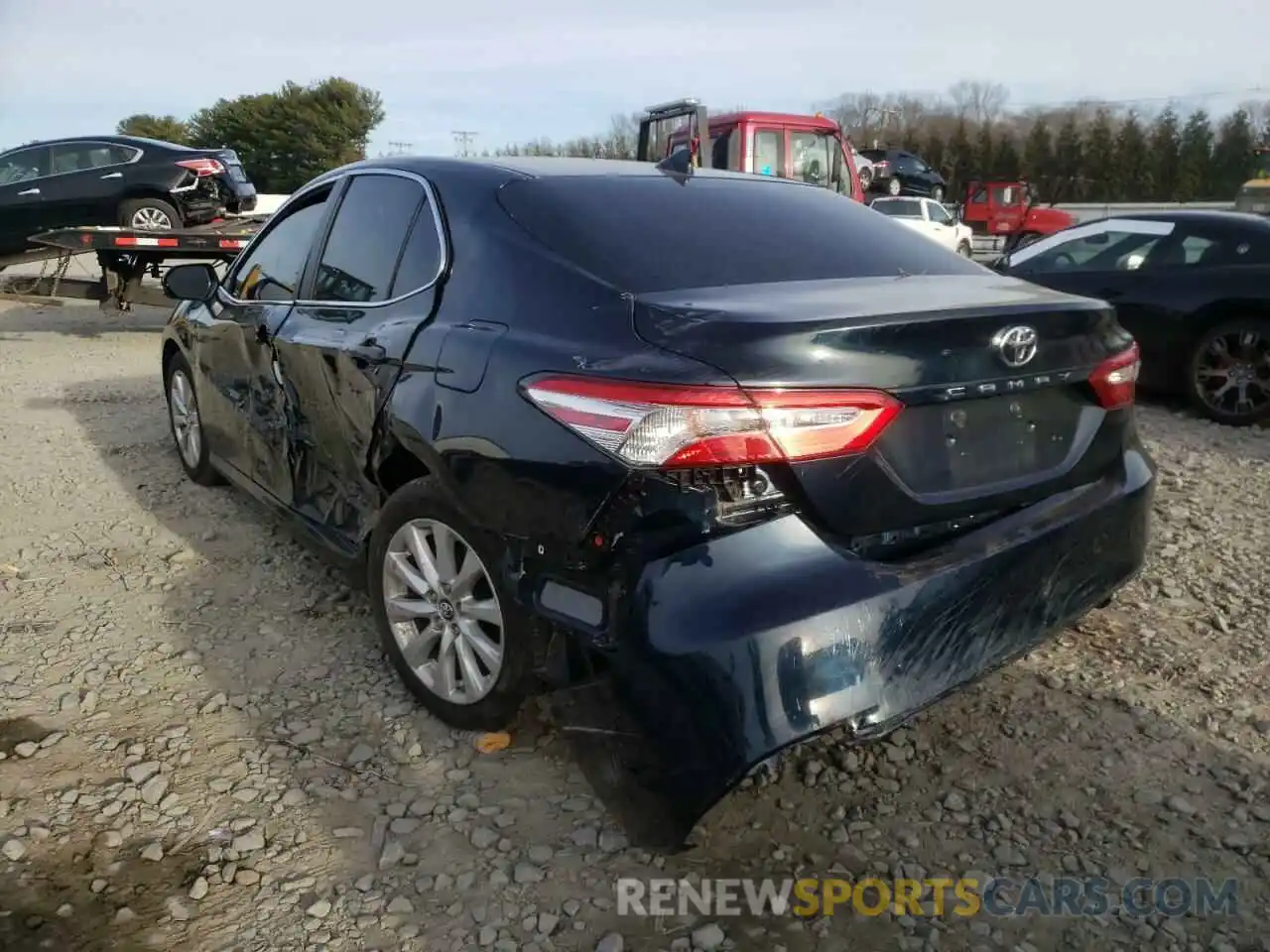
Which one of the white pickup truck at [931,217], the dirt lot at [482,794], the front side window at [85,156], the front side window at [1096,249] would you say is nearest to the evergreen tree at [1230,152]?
the white pickup truck at [931,217]

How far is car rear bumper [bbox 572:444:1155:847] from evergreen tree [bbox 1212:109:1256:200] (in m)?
52.2

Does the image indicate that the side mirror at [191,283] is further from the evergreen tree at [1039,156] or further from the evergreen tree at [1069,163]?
the evergreen tree at [1039,156]

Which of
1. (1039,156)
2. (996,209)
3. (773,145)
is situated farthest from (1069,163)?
(773,145)

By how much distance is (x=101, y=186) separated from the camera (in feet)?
Result: 41.2

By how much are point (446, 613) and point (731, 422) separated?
118cm

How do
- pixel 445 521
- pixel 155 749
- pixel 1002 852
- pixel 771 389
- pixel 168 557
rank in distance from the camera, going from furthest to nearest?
1. pixel 168 557
2. pixel 155 749
3. pixel 445 521
4. pixel 1002 852
5. pixel 771 389

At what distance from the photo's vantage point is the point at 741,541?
6.68ft

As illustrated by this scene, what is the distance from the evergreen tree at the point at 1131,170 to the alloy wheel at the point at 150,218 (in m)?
45.3

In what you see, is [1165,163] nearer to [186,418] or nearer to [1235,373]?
[1235,373]

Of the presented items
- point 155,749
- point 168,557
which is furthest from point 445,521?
point 168,557

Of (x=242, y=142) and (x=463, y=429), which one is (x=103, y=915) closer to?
(x=463, y=429)

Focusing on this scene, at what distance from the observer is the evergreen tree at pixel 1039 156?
4806 cm

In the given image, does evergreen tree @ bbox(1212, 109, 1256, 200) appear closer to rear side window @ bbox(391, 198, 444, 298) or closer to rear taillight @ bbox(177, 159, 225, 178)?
rear taillight @ bbox(177, 159, 225, 178)

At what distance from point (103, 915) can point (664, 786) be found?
4.32 feet
